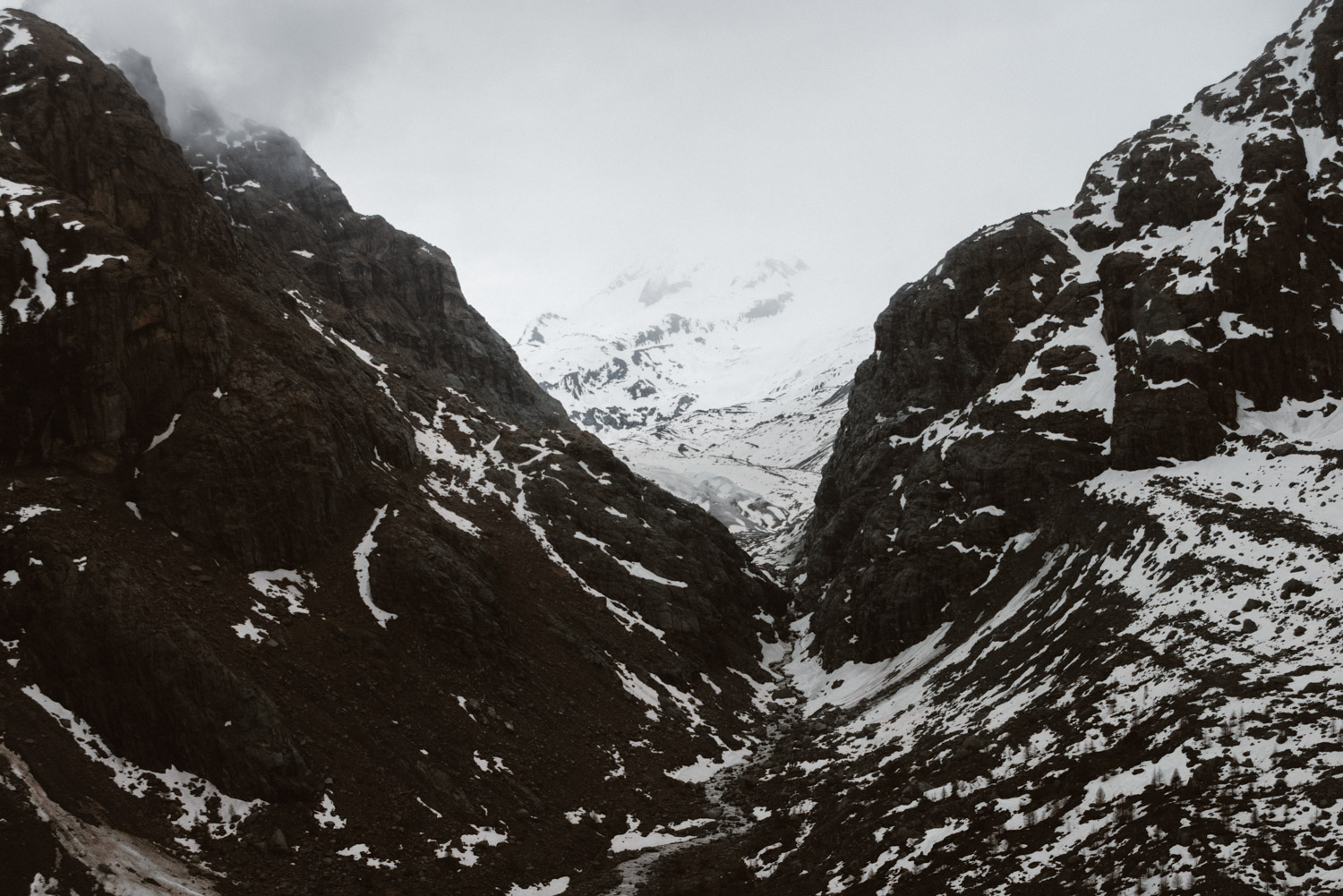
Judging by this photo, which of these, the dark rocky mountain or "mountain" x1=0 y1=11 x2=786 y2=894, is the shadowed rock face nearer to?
the dark rocky mountain

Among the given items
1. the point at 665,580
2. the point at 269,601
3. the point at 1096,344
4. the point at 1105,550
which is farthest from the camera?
the point at 1096,344

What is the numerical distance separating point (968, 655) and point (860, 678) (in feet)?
41.0

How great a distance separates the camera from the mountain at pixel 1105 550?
2442 cm

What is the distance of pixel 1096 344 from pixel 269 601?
216 feet

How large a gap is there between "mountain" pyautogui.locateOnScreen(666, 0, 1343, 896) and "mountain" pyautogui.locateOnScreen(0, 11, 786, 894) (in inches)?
448

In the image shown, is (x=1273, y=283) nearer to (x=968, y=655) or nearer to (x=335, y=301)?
(x=968, y=655)

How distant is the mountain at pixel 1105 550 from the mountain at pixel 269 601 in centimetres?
1138

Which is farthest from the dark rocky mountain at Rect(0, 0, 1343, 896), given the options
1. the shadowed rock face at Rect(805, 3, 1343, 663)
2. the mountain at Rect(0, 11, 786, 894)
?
Answer: the shadowed rock face at Rect(805, 3, 1343, 663)

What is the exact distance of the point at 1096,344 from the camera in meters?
72.3

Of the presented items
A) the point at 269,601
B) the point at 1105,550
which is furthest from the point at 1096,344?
the point at 269,601

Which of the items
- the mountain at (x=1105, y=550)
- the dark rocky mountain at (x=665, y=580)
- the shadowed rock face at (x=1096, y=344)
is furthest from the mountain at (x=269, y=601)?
the shadowed rock face at (x=1096, y=344)

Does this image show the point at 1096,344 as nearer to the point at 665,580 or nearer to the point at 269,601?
the point at 665,580

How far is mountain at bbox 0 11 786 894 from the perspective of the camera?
30938mm

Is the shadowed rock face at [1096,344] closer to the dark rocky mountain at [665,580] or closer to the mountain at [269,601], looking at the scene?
the dark rocky mountain at [665,580]
